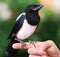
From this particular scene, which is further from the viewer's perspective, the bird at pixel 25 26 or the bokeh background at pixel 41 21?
the bokeh background at pixel 41 21

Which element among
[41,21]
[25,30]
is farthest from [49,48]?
[41,21]

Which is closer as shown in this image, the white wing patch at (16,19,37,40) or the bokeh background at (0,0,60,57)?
the white wing patch at (16,19,37,40)

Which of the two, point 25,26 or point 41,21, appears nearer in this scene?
point 25,26

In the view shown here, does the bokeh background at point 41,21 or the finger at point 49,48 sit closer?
the finger at point 49,48

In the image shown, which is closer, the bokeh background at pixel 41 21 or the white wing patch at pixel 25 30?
the white wing patch at pixel 25 30

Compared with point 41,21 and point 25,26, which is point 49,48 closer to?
point 25,26
